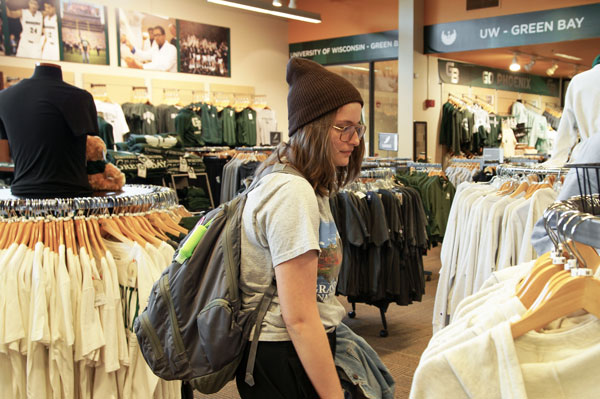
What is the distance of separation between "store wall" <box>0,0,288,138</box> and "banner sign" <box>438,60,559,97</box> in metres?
3.69

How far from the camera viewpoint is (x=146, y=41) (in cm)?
1013

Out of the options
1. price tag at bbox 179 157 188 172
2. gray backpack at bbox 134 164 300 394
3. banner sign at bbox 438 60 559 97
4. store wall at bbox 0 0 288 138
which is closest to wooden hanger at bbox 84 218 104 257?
gray backpack at bbox 134 164 300 394

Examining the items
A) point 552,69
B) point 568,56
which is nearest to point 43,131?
point 568,56

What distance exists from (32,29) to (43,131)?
7178 millimetres

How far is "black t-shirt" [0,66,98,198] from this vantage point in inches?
103

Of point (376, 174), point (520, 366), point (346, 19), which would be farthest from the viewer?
point (346, 19)

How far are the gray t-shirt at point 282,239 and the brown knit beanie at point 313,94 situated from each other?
0.21 metres

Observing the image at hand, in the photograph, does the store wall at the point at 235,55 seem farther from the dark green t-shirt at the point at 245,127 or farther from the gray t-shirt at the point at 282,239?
the gray t-shirt at the point at 282,239

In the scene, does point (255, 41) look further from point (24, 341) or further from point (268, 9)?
point (24, 341)

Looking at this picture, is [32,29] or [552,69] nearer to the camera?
[32,29]

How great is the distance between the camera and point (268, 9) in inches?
362

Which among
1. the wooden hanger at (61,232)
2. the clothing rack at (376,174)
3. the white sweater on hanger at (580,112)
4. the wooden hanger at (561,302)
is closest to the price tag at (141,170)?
the clothing rack at (376,174)

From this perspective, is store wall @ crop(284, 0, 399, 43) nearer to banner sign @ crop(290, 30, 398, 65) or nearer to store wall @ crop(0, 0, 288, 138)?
banner sign @ crop(290, 30, 398, 65)

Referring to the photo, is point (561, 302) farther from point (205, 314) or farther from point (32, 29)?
point (32, 29)
